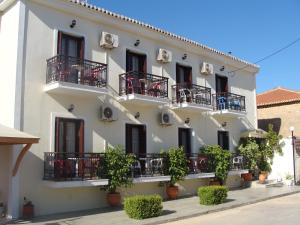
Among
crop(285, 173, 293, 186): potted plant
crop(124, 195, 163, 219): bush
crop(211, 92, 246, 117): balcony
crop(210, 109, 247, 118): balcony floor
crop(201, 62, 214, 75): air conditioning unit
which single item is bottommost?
crop(124, 195, 163, 219): bush

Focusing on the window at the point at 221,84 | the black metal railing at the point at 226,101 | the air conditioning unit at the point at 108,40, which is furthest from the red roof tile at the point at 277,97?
the air conditioning unit at the point at 108,40

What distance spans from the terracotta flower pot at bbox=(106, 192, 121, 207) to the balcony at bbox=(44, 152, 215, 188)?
879 millimetres

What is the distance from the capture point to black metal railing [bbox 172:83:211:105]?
1950cm

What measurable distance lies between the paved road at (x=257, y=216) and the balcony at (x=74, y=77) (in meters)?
5.77

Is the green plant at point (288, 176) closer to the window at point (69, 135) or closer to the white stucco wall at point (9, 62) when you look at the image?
the window at point (69, 135)

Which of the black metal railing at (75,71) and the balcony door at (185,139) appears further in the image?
the balcony door at (185,139)

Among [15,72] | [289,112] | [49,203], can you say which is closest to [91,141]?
[49,203]

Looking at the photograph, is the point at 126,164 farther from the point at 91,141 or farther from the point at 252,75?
the point at 252,75

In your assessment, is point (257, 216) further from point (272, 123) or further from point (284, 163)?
point (272, 123)

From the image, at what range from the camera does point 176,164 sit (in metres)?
17.9

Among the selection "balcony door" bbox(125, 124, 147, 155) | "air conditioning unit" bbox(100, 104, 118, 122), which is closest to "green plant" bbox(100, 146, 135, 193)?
"air conditioning unit" bbox(100, 104, 118, 122)

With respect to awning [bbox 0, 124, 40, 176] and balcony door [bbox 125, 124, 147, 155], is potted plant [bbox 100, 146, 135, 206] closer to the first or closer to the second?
balcony door [bbox 125, 124, 147, 155]

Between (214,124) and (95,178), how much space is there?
952 centimetres

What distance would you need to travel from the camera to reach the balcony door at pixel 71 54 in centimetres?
1478
